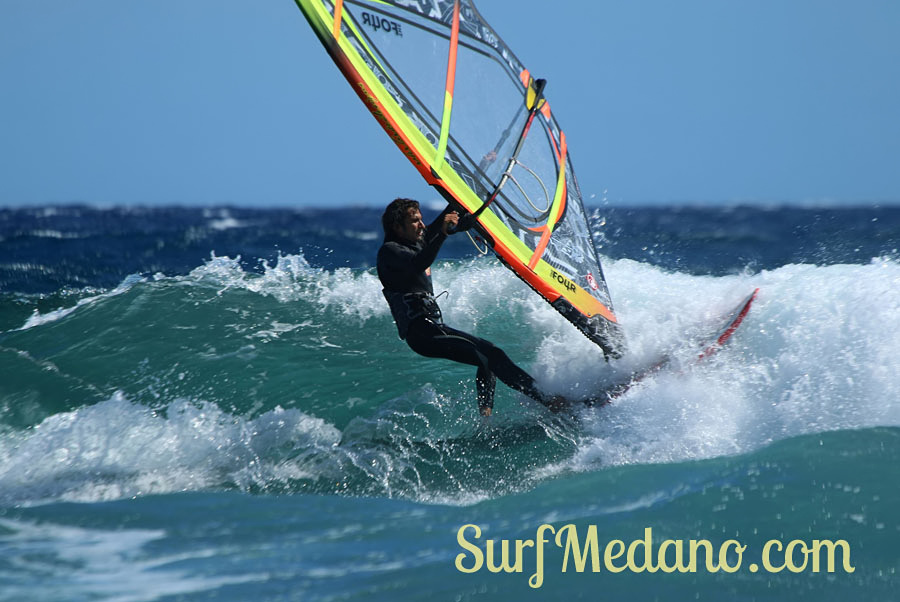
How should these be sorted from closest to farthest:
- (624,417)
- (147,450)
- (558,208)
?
(624,417) < (147,450) < (558,208)

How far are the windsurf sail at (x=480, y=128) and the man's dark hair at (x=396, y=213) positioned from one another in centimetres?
28

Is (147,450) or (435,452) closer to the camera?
(435,452)

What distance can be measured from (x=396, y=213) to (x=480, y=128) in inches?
30.9

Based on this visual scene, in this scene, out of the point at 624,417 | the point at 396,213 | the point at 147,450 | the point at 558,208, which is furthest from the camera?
the point at 558,208

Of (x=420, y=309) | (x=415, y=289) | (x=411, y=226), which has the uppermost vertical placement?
(x=411, y=226)

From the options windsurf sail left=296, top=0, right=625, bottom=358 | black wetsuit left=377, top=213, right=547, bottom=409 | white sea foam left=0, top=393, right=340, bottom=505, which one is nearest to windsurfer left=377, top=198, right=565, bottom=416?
black wetsuit left=377, top=213, right=547, bottom=409

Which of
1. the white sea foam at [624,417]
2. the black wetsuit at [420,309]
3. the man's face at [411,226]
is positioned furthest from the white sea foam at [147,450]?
the man's face at [411,226]

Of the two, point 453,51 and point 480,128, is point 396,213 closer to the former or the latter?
point 480,128

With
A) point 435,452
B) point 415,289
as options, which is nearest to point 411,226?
point 415,289

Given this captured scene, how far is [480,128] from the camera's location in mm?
4488

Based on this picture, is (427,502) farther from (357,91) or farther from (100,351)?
(100,351)

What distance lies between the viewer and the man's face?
411 centimetres

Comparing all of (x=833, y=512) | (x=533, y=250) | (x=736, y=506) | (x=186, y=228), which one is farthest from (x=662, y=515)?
(x=186, y=228)

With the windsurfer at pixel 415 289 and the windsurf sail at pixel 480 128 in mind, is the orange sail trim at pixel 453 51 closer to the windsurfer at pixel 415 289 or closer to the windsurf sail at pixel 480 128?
the windsurf sail at pixel 480 128
